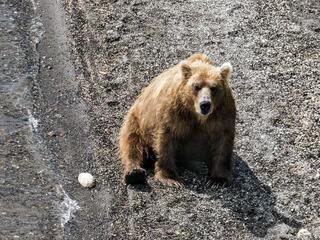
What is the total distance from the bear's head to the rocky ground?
984 millimetres

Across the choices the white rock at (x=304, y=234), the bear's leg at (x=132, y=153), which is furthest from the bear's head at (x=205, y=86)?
the white rock at (x=304, y=234)

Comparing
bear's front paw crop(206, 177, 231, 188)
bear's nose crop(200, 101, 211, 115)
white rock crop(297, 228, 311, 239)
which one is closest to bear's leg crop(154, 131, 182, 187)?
bear's front paw crop(206, 177, 231, 188)

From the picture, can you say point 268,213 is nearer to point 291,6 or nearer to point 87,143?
point 87,143

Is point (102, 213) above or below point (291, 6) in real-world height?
below

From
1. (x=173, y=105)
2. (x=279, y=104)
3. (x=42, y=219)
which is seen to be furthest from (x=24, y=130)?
(x=279, y=104)

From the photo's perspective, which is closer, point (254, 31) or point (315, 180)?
point (315, 180)

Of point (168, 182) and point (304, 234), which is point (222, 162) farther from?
point (304, 234)

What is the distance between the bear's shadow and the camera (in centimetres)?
811

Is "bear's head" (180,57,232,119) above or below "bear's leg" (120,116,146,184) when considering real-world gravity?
above

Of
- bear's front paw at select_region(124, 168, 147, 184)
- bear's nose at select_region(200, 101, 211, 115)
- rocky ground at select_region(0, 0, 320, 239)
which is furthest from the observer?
bear's front paw at select_region(124, 168, 147, 184)

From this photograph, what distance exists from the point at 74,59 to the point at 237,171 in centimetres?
377

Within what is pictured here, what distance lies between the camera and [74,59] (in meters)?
11.6

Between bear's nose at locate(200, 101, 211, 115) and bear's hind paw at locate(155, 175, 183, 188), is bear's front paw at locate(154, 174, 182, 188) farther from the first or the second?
bear's nose at locate(200, 101, 211, 115)

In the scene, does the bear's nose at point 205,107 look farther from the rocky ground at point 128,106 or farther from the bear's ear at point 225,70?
the rocky ground at point 128,106
